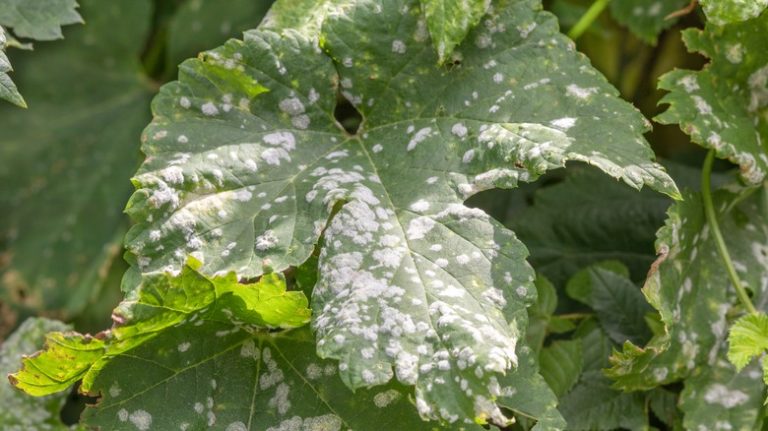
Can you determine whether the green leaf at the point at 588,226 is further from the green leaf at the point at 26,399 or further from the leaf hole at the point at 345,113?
the green leaf at the point at 26,399

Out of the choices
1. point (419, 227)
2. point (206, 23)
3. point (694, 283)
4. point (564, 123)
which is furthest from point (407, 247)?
point (206, 23)

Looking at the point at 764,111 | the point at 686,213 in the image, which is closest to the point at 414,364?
the point at 686,213

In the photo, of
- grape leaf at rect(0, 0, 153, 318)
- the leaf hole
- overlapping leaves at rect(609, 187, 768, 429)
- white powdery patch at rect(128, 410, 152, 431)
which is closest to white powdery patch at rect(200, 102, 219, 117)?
the leaf hole

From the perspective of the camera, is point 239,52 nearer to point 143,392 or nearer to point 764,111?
point 143,392

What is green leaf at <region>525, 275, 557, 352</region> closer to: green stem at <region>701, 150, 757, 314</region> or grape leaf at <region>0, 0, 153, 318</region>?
green stem at <region>701, 150, 757, 314</region>

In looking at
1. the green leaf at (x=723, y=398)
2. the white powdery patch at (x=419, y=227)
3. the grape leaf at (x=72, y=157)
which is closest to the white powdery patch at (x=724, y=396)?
the green leaf at (x=723, y=398)

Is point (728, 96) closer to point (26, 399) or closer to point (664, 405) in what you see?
point (664, 405)
